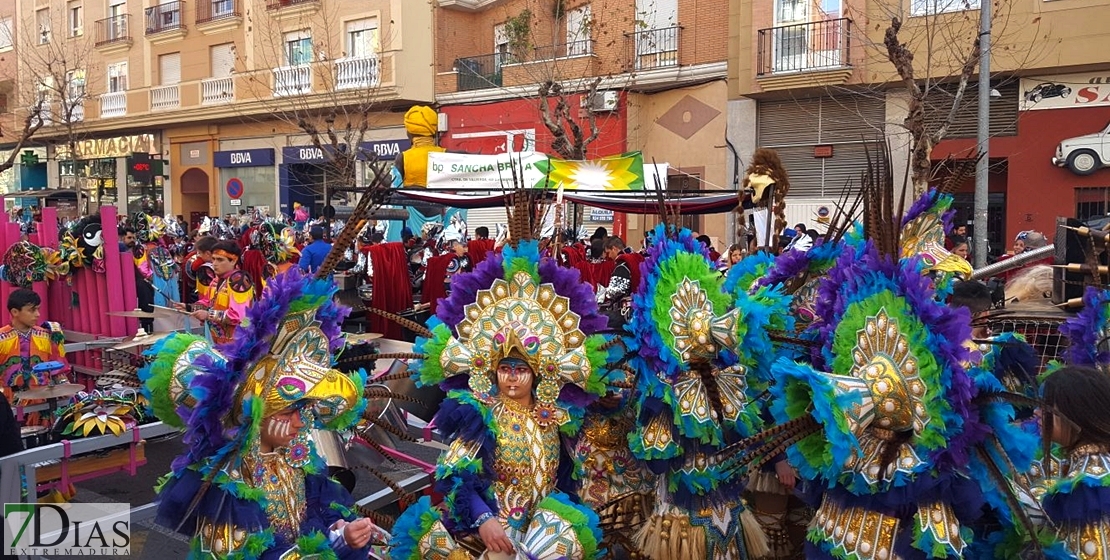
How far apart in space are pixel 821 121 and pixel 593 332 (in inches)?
540

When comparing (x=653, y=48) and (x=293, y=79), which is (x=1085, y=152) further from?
(x=293, y=79)

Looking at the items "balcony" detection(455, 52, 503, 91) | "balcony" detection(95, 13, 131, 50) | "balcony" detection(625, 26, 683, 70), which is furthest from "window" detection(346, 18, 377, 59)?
"balcony" detection(95, 13, 131, 50)

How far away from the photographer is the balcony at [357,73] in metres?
20.8

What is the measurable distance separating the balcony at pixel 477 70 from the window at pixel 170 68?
9834mm

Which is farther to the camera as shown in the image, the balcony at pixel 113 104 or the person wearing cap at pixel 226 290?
the balcony at pixel 113 104

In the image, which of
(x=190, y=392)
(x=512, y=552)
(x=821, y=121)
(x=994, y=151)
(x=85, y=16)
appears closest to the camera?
(x=190, y=392)

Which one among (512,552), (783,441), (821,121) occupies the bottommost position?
(512,552)

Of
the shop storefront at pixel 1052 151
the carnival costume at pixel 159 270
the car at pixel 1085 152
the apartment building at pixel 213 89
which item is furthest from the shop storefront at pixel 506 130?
the car at pixel 1085 152

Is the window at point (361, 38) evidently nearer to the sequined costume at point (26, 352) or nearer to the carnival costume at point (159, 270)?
the carnival costume at point (159, 270)

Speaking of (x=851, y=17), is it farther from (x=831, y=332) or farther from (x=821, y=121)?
(x=831, y=332)

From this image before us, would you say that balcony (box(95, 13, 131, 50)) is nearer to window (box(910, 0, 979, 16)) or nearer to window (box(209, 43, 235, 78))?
window (box(209, 43, 235, 78))

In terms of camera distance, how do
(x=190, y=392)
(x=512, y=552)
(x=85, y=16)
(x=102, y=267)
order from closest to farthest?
(x=190, y=392), (x=512, y=552), (x=102, y=267), (x=85, y=16)

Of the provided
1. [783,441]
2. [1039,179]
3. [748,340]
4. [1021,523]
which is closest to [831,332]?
[783,441]

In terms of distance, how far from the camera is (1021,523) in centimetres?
298
